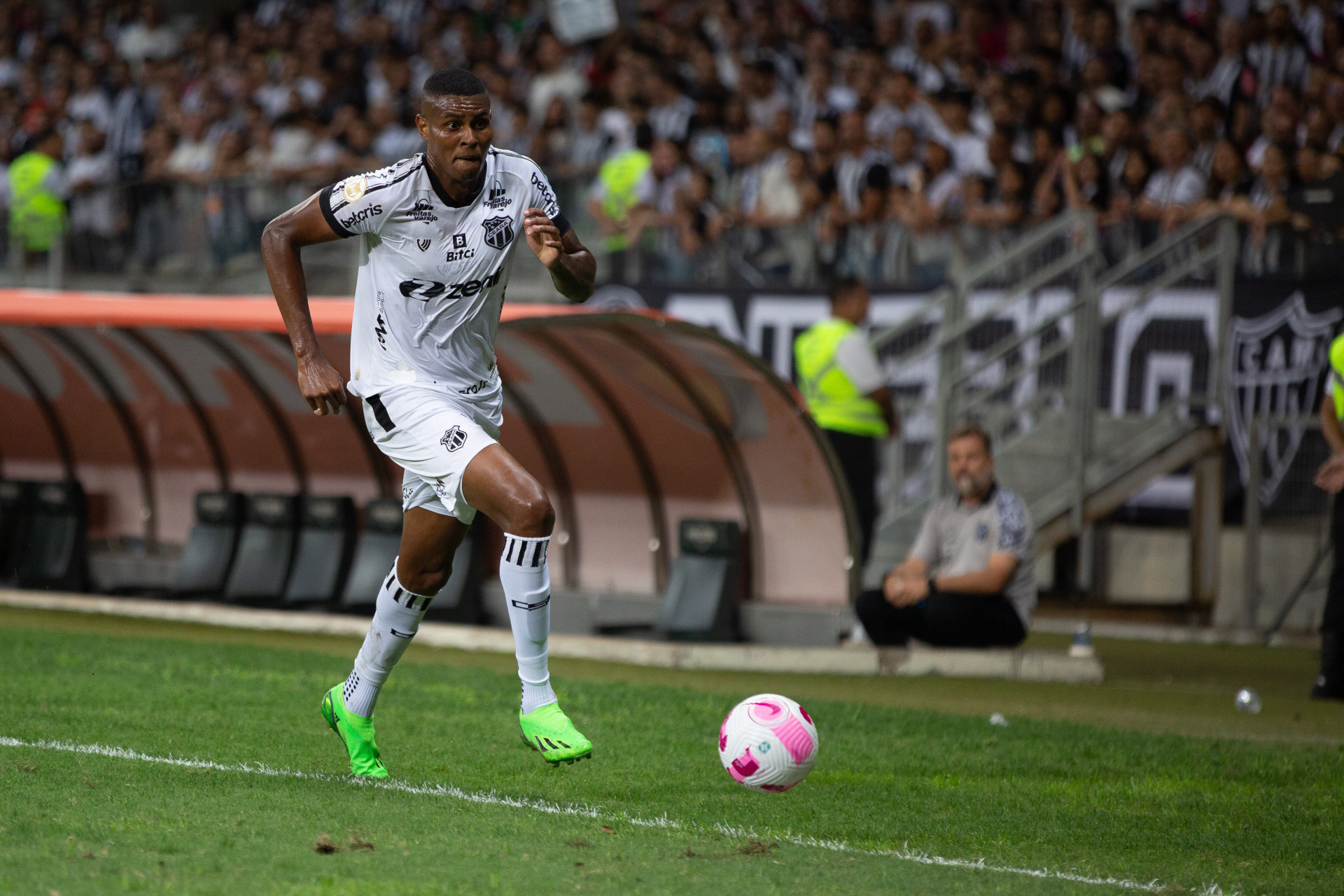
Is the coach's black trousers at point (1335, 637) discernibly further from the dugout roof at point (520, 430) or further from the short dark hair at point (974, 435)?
the dugout roof at point (520, 430)

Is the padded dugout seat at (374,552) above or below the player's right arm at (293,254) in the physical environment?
below

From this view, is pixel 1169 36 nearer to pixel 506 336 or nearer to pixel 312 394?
pixel 506 336

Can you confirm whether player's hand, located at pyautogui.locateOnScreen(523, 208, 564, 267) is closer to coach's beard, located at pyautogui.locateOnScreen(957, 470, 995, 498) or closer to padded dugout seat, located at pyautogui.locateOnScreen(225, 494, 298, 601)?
coach's beard, located at pyautogui.locateOnScreen(957, 470, 995, 498)

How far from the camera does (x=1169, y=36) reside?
14648mm

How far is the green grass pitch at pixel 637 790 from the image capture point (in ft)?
15.4

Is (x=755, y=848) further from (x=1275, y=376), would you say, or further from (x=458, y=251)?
(x=1275, y=376)

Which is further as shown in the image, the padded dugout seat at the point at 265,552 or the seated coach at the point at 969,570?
the padded dugout seat at the point at 265,552

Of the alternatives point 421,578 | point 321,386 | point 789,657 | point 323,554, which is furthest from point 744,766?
point 323,554

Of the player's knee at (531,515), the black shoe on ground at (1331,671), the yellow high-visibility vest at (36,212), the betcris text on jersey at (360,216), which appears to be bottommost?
the black shoe on ground at (1331,671)

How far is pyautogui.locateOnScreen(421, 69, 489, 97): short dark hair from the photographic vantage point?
5.72m

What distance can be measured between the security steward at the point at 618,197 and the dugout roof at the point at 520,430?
339 centimetres

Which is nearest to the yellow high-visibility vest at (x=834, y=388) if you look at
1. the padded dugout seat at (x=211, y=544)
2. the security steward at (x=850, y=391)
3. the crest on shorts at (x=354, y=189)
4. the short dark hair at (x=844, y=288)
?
the security steward at (x=850, y=391)

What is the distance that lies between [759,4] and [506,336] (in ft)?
27.9

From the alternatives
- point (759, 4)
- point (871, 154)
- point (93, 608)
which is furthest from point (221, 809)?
point (759, 4)
